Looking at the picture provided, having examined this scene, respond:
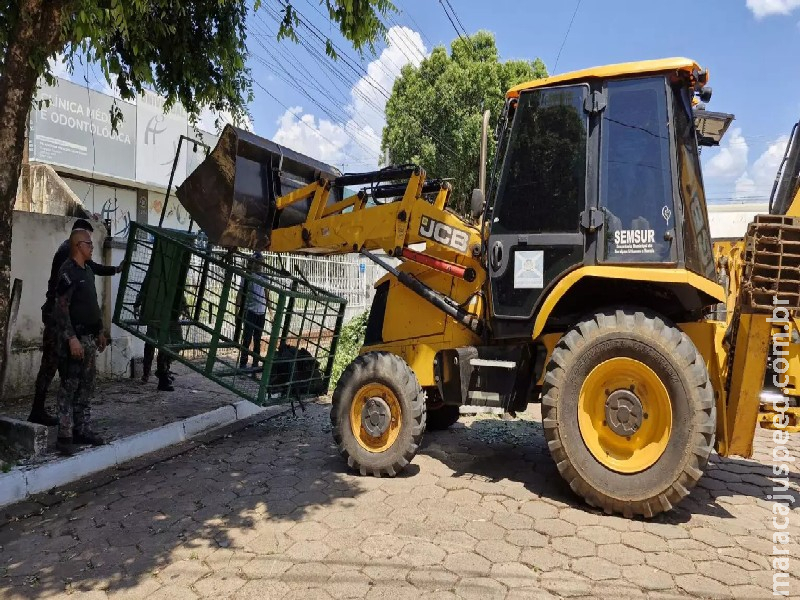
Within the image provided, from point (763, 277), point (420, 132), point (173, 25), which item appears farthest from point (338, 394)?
point (420, 132)

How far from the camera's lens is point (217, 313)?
5.35m

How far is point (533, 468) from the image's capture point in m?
4.71

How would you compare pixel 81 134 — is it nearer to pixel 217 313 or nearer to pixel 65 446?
pixel 217 313

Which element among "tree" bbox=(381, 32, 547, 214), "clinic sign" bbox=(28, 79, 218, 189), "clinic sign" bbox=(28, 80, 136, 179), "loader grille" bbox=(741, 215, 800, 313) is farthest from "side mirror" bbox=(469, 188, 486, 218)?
"tree" bbox=(381, 32, 547, 214)

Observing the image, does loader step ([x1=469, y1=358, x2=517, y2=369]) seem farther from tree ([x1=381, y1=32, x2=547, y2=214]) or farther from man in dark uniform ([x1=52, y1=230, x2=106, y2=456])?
tree ([x1=381, y1=32, x2=547, y2=214])

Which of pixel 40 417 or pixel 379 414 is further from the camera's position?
pixel 40 417

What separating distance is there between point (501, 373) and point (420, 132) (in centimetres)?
1481

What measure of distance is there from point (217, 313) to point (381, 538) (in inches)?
113

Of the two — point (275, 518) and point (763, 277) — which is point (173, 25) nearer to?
point (275, 518)

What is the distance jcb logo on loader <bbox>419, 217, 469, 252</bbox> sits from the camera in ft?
15.1

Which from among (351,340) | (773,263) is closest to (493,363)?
(773,263)

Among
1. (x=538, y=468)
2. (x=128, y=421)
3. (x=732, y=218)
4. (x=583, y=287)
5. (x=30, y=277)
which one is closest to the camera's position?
(x=583, y=287)

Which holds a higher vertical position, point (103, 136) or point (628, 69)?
point (103, 136)

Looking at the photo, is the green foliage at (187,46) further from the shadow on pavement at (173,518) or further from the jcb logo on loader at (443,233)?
the shadow on pavement at (173,518)
